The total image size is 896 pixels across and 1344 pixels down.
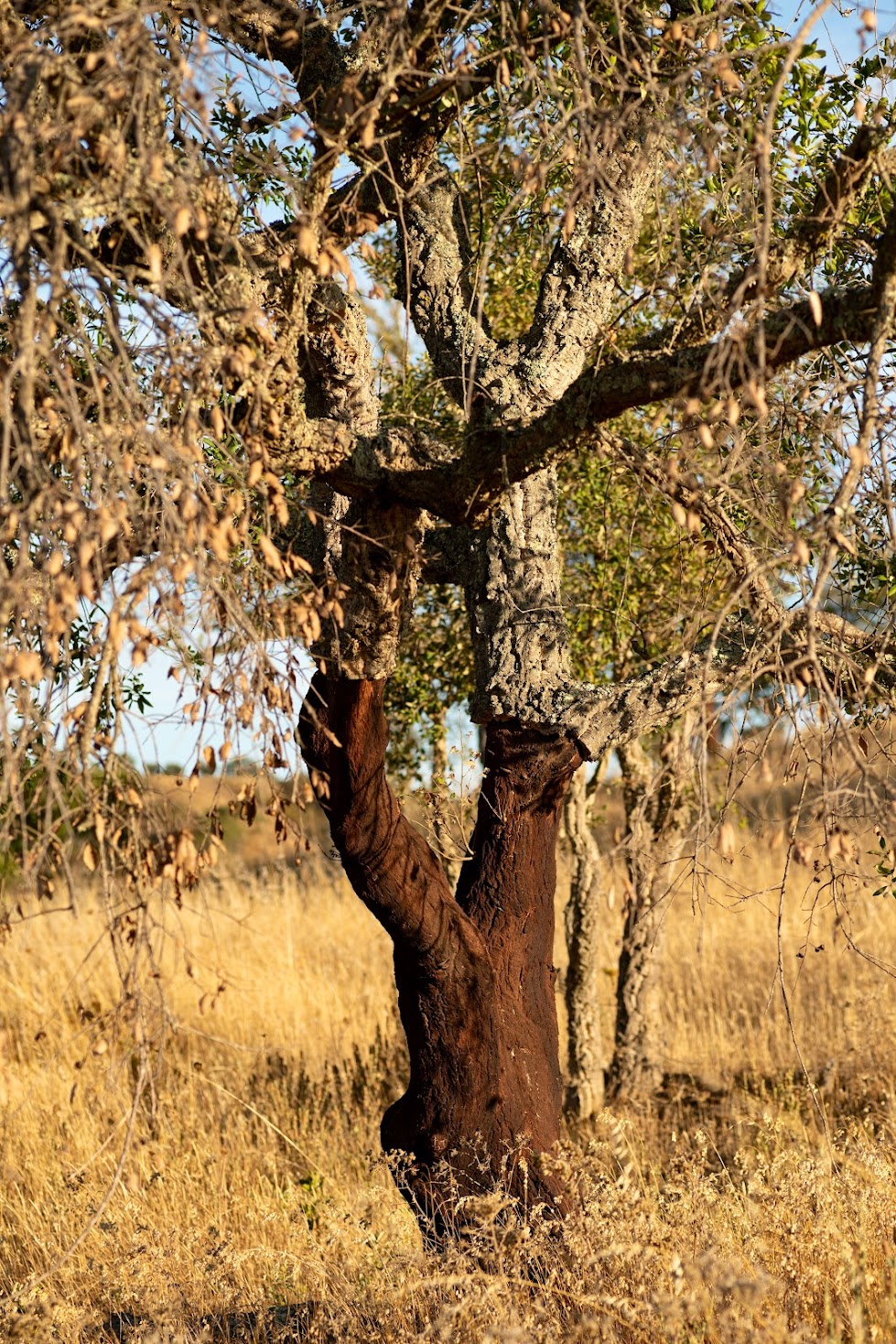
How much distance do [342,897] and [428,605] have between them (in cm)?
707

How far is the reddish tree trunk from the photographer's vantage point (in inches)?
184

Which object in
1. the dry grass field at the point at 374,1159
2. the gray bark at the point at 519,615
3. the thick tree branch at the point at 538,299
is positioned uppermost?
the thick tree branch at the point at 538,299

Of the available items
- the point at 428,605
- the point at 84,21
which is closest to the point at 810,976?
the point at 428,605

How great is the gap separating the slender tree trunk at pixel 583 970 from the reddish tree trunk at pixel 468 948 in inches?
119

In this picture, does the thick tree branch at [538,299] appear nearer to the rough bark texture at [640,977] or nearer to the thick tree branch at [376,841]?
the thick tree branch at [376,841]

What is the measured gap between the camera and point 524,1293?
3889 mm

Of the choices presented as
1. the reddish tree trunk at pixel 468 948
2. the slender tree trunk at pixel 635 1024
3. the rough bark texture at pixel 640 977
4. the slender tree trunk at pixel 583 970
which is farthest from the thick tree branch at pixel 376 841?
the slender tree trunk at pixel 635 1024

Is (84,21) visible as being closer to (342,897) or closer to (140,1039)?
(140,1039)

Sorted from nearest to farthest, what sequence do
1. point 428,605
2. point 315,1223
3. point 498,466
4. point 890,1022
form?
point 498,466 → point 315,1223 → point 428,605 → point 890,1022

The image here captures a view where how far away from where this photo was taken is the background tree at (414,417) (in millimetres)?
2900

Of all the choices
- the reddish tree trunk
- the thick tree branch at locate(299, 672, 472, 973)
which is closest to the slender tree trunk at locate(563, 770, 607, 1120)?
the reddish tree trunk

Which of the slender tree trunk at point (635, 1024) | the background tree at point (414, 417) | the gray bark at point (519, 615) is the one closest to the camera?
the background tree at point (414, 417)

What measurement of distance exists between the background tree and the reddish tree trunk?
0.01m

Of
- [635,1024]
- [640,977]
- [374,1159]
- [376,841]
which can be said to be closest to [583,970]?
[640,977]
